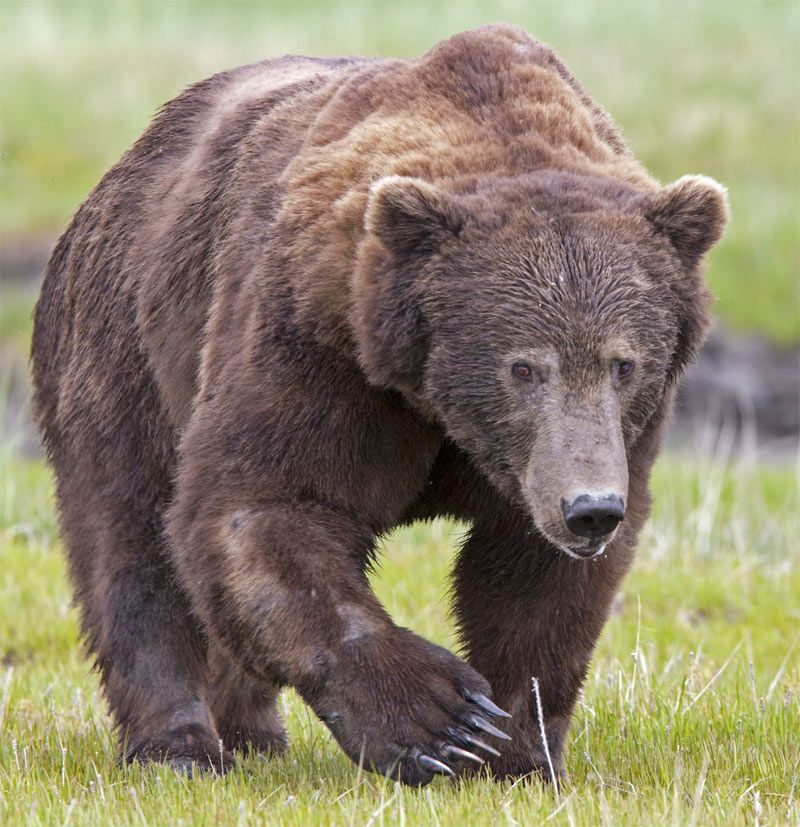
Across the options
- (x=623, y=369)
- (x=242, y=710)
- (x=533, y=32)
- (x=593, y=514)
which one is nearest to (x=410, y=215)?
(x=623, y=369)

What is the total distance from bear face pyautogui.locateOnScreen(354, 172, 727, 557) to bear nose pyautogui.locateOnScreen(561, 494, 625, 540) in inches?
2.9

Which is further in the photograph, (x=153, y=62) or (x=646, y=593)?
(x=153, y=62)

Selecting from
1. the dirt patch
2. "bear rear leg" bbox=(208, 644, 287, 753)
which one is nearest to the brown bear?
"bear rear leg" bbox=(208, 644, 287, 753)

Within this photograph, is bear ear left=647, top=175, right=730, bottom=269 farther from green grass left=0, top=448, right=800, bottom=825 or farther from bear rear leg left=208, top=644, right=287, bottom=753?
bear rear leg left=208, top=644, right=287, bottom=753

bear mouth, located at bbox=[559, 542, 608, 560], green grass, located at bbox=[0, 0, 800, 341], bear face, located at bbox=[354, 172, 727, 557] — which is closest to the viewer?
bear mouth, located at bbox=[559, 542, 608, 560]

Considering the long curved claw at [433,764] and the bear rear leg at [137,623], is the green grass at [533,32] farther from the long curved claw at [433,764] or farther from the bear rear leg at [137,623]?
the long curved claw at [433,764]

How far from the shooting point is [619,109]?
69.9 ft

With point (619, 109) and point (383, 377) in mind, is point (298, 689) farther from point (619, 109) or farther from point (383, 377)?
point (619, 109)

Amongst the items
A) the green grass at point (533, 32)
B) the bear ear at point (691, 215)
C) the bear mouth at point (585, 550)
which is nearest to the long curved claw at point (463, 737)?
the bear mouth at point (585, 550)

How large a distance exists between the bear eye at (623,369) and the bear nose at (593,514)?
418 millimetres

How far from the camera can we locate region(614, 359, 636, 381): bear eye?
13.8ft

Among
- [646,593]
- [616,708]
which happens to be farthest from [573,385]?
[646,593]

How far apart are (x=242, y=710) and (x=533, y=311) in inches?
94.9

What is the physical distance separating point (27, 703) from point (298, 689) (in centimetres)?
172
